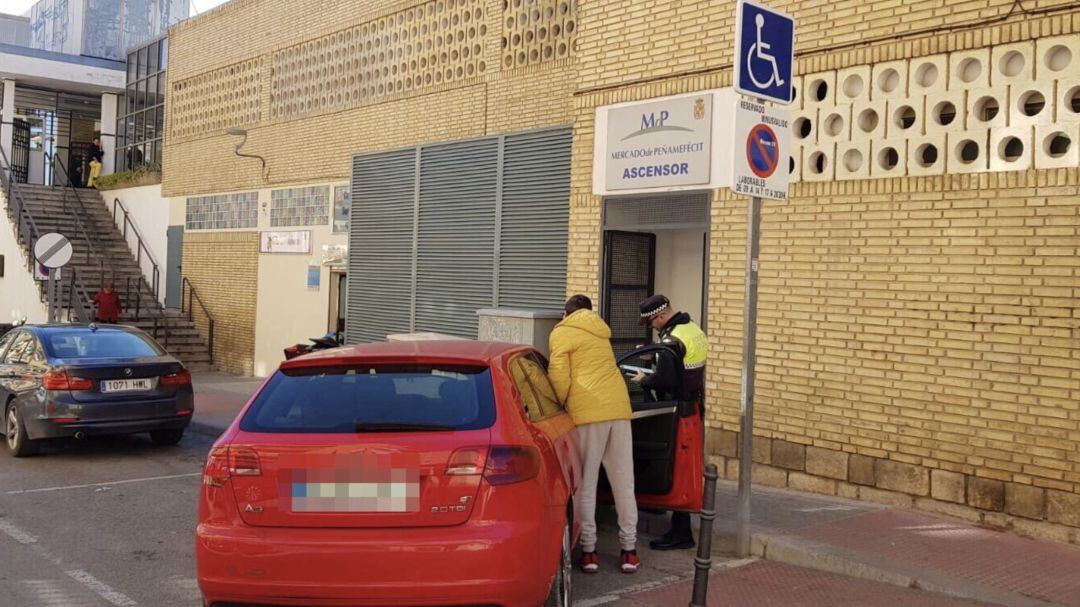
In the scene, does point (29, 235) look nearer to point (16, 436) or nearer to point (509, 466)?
point (16, 436)

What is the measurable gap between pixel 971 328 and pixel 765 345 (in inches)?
78.7

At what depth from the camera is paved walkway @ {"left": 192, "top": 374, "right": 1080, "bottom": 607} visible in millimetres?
6082

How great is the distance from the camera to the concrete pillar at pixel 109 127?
2883cm

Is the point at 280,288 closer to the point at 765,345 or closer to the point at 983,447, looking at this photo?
the point at 765,345

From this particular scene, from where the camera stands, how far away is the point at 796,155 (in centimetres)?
948

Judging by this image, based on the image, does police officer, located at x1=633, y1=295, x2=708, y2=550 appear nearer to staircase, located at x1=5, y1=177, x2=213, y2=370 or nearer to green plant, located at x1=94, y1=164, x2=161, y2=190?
staircase, located at x1=5, y1=177, x2=213, y2=370

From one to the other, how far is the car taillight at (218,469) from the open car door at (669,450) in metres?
3.02

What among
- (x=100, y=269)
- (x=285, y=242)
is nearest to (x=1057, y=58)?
(x=285, y=242)

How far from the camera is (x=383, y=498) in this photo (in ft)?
15.0

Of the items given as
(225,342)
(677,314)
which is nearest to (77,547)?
(677,314)

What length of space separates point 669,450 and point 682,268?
509 cm

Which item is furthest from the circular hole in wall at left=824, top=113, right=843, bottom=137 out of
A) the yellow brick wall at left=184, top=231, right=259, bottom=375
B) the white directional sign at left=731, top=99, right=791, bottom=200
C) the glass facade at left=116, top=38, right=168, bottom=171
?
the glass facade at left=116, top=38, right=168, bottom=171

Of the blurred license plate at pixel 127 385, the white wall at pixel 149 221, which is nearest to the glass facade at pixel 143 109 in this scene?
the white wall at pixel 149 221

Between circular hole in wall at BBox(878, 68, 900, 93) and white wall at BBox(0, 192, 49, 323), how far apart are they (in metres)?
20.3
